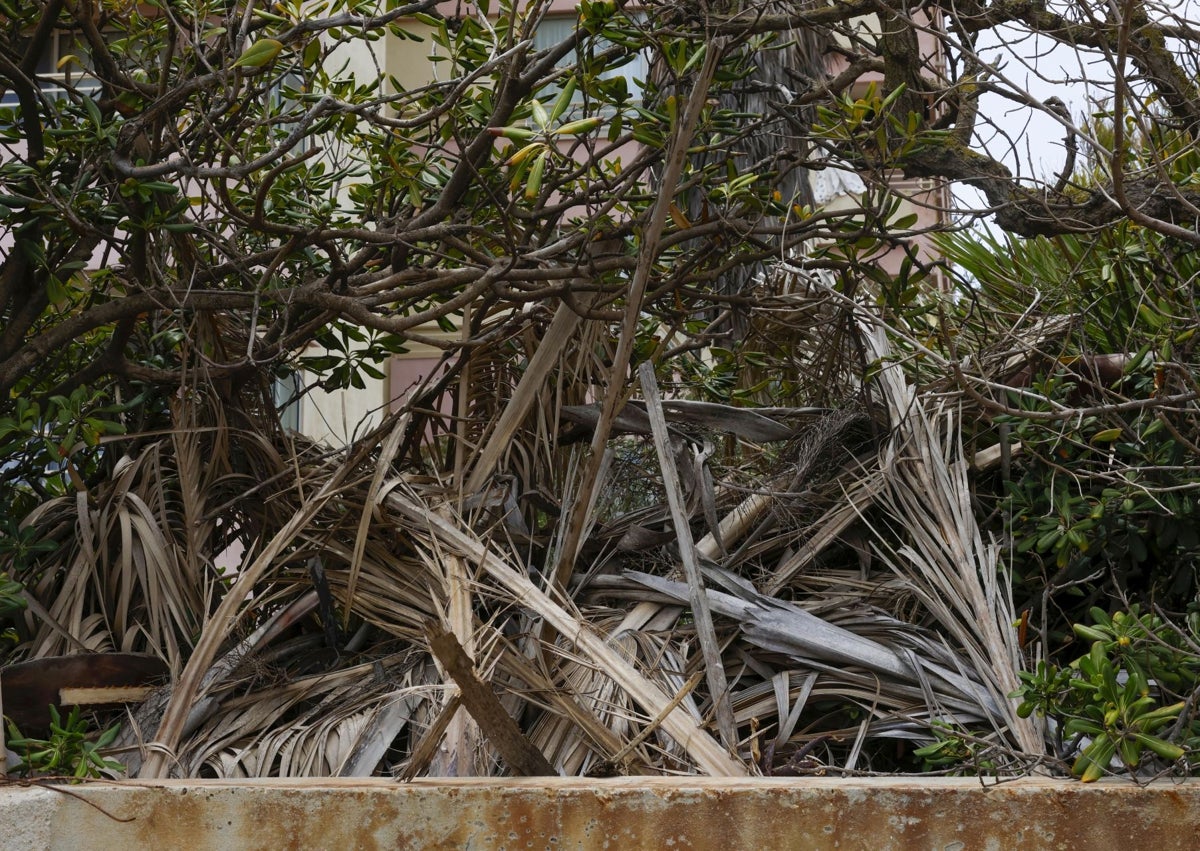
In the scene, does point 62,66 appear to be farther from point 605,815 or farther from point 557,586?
point 605,815

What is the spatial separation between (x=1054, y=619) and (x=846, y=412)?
2.76 ft

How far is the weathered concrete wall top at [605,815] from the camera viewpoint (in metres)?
2.23

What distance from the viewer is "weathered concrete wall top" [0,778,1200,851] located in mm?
2227

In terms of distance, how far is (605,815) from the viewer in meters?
2.29

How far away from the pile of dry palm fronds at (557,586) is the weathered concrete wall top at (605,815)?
0.45ft

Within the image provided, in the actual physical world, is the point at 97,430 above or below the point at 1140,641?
above

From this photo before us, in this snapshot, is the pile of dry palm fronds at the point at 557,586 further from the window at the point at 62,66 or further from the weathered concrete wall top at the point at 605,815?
the window at the point at 62,66

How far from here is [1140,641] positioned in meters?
2.48

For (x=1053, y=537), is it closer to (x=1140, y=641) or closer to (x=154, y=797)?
(x=1140, y=641)

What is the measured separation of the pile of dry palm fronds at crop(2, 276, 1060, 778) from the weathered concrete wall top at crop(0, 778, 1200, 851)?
0.45 ft

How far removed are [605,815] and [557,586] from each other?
2.56 ft

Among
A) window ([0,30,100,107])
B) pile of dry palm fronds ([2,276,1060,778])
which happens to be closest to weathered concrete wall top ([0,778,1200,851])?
pile of dry palm fronds ([2,276,1060,778])

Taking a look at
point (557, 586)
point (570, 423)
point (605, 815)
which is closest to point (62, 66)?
point (570, 423)

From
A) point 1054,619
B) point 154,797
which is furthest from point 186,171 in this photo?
point 1054,619
